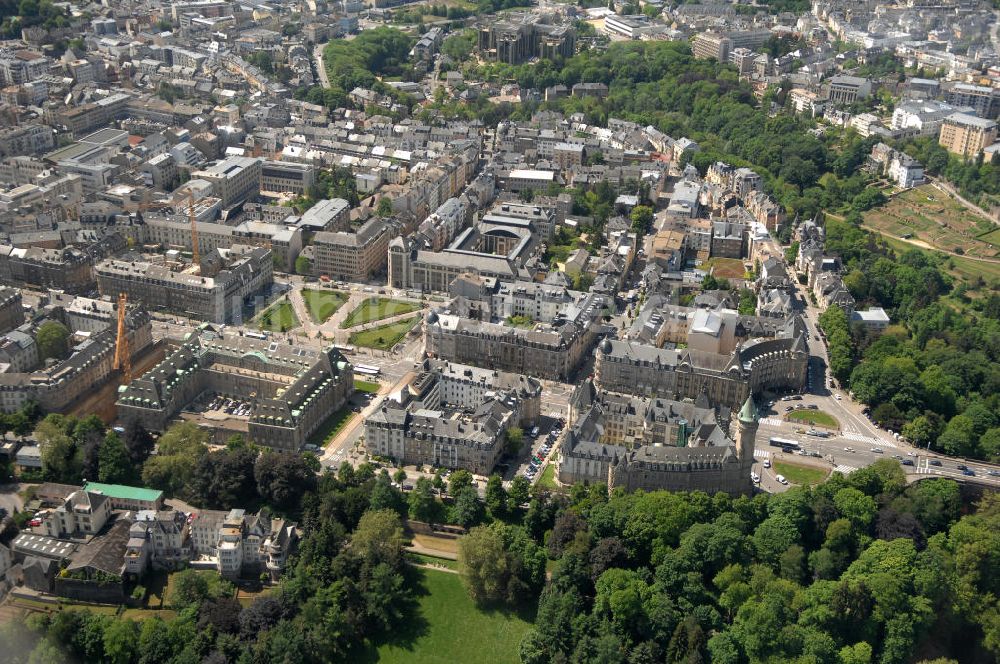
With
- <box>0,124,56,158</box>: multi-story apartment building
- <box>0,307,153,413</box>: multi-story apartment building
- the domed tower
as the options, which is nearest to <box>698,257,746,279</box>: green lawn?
the domed tower

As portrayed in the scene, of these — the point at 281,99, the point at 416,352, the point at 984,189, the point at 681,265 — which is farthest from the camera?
the point at 281,99

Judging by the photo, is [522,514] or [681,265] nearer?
[522,514]

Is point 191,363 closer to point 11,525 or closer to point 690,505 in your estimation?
point 11,525

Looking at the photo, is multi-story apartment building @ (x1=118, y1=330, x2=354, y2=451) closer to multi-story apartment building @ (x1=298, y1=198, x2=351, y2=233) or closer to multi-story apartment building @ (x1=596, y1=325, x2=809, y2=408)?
multi-story apartment building @ (x1=596, y1=325, x2=809, y2=408)

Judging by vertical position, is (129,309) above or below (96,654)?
above

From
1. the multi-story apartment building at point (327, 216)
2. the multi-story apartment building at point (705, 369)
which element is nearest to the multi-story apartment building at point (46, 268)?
the multi-story apartment building at point (327, 216)

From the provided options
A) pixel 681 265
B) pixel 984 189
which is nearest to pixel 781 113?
pixel 984 189

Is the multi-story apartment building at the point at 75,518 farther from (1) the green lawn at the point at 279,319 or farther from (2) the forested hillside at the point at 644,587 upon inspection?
(1) the green lawn at the point at 279,319
